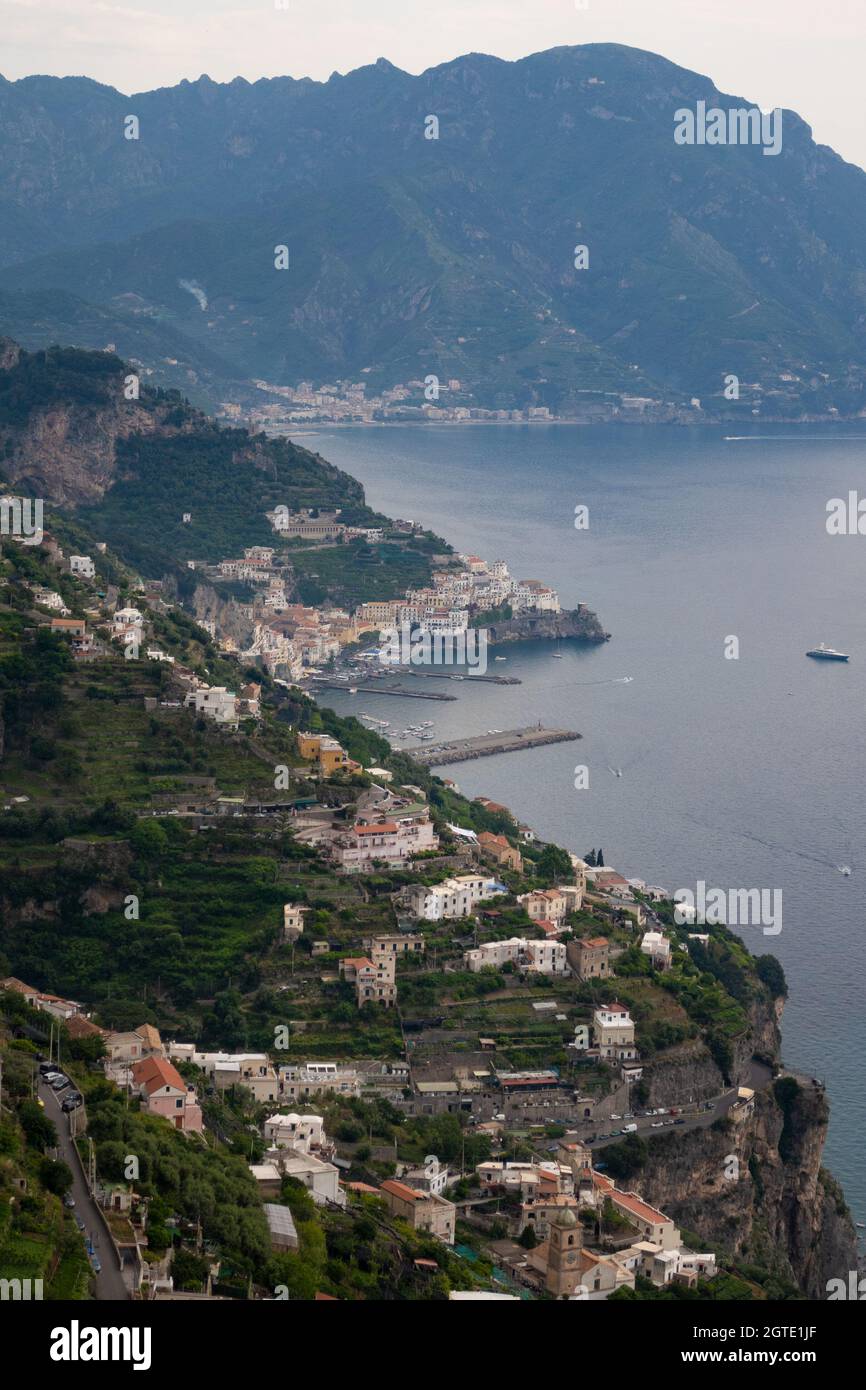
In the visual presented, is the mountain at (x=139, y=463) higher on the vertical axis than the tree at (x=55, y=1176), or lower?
higher

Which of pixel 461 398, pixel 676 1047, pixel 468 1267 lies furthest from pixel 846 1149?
pixel 461 398

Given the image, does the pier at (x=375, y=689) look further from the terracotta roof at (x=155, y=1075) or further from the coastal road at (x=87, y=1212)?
the coastal road at (x=87, y=1212)

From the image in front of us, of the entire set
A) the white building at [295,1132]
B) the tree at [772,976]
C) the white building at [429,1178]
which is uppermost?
the white building at [295,1132]

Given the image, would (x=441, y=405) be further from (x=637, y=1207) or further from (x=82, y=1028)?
(x=637, y=1207)

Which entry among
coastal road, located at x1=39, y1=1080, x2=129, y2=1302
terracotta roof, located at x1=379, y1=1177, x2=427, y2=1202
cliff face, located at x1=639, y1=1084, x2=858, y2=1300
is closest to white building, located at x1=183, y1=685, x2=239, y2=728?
cliff face, located at x1=639, y1=1084, x2=858, y2=1300

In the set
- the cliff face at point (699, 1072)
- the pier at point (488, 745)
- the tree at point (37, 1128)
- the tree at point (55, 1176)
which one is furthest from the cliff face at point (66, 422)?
the tree at point (55, 1176)

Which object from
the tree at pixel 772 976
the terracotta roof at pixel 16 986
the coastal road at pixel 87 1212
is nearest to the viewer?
the coastal road at pixel 87 1212

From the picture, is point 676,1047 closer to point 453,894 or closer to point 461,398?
point 453,894

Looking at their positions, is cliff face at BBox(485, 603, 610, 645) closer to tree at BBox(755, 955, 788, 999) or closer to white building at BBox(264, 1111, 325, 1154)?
tree at BBox(755, 955, 788, 999)

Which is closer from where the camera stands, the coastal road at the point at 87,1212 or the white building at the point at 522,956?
the coastal road at the point at 87,1212
